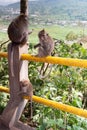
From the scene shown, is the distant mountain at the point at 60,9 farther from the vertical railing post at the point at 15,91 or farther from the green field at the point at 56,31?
the vertical railing post at the point at 15,91

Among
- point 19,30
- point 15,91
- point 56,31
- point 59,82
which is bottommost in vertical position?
point 59,82

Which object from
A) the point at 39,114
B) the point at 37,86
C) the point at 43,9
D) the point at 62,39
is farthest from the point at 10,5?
the point at 39,114

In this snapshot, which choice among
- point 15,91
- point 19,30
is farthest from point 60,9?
point 15,91

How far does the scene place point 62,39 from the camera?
383cm

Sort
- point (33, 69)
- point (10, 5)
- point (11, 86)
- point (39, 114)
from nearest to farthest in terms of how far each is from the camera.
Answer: point (11, 86)
point (39, 114)
point (33, 69)
point (10, 5)

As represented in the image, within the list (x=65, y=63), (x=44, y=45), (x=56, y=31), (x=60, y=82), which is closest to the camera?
(x=65, y=63)

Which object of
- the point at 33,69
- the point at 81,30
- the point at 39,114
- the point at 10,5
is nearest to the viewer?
the point at 39,114

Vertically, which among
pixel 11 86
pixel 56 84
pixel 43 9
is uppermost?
pixel 43 9

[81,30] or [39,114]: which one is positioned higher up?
[81,30]

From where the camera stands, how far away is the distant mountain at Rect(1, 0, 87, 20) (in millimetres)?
4428

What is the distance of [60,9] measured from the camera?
492 centimetres

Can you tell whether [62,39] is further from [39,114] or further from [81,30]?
[39,114]

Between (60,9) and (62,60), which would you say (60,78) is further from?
(60,9)

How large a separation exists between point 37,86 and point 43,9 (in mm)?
1816
